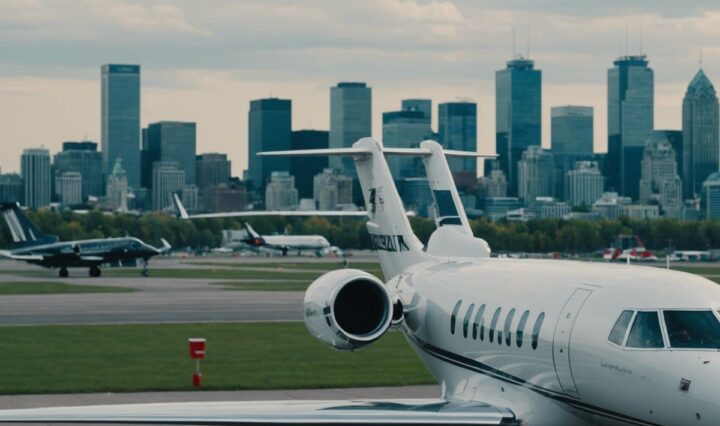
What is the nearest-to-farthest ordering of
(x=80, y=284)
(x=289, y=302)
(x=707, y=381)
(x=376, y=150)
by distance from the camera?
(x=707, y=381) → (x=376, y=150) → (x=289, y=302) → (x=80, y=284)

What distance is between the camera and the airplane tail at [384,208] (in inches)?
1114

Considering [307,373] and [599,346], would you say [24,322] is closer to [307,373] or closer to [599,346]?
[307,373]

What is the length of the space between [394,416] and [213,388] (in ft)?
42.2

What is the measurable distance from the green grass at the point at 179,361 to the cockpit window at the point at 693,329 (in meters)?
15.0

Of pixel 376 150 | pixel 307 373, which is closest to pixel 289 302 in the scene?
pixel 307 373

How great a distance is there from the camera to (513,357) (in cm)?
2019

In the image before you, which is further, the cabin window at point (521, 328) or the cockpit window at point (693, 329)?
the cabin window at point (521, 328)

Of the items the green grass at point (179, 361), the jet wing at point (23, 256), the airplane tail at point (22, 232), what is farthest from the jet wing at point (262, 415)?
the airplane tail at point (22, 232)

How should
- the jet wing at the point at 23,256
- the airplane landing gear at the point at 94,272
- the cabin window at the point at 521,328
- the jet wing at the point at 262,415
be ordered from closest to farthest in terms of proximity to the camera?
the jet wing at the point at 262,415
the cabin window at the point at 521,328
the airplane landing gear at the point at 94,272
the jet wing at the point at 23,256

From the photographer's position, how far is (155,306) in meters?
59.4

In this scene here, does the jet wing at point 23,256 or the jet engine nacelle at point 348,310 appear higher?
the jet engine nacelle at point 348,310

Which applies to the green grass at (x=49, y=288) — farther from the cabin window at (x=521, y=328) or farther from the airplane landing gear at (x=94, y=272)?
the cabin window at (x=521, y=328)

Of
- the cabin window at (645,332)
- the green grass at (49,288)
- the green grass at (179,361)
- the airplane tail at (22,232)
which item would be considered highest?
the cabin window at (645,332)

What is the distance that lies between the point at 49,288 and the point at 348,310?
57205 mm
